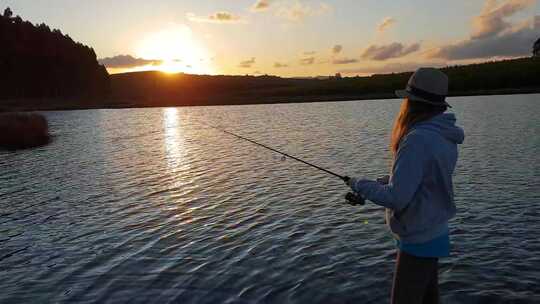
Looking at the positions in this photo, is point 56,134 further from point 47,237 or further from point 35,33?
point 35,33

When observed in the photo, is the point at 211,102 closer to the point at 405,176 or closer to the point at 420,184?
the point at 420,184

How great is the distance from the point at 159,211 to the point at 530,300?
37.1 ft

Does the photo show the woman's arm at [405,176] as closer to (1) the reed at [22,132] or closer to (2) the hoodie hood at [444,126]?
(2) the hoodie hood at [444,126]

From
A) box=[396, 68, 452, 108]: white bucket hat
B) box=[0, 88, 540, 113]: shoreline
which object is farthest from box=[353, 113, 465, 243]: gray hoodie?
box=[0, 88, 540, 113]: shoreline

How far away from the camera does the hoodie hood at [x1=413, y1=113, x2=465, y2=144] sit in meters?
4.50

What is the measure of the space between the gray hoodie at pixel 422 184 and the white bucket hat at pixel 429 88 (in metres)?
0.18

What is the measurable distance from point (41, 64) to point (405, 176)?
131497 millimetres

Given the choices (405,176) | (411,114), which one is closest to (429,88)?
(411,114)

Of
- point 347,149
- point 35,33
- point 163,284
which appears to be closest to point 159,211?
point 163,284

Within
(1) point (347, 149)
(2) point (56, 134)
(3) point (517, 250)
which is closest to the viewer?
(3) point (517, 250)

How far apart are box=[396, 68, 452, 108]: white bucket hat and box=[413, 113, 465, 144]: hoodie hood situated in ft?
0.50

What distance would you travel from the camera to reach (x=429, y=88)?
182 inches

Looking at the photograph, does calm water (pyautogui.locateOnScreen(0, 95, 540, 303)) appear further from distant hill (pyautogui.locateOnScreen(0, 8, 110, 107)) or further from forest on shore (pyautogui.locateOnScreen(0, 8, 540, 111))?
distant hill (pyautogui.locateOnScreen(0, 8, 110, 107))

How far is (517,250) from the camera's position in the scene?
10.4 m
